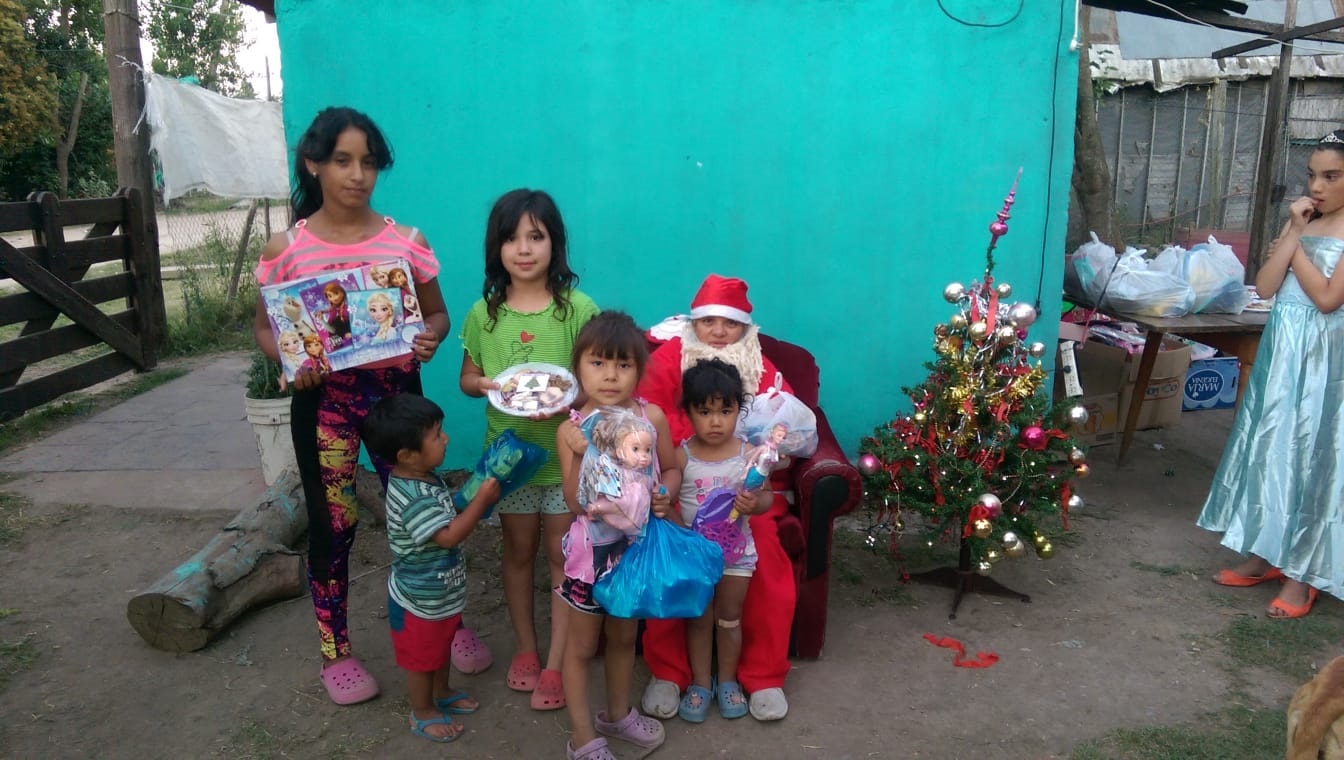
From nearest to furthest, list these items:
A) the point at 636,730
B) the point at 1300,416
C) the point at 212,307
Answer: the point at 636,730
the point at 1300,416
the point at 212,307

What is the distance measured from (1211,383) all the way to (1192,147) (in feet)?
22.7

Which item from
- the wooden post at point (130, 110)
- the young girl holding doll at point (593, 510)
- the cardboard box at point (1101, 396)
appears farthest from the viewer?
the wooden post at point (130, 110)

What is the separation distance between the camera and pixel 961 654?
3486mm

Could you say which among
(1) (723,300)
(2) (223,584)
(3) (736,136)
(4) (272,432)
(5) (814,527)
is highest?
(3) (736,136)

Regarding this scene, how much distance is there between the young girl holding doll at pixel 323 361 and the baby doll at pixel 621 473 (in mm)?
708

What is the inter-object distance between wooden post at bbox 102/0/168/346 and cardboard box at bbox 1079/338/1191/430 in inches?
304

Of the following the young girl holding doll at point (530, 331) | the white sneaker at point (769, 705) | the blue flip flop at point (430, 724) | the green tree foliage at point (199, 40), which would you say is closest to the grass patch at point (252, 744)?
the blue flip flop at point (430, 724)

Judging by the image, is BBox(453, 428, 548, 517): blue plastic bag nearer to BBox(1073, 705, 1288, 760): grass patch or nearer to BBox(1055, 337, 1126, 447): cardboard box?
BBox(1073, 705, 1288, 760): grass patch

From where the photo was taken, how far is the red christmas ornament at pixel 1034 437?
3.56 metres

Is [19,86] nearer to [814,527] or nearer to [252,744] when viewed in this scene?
[252,744]

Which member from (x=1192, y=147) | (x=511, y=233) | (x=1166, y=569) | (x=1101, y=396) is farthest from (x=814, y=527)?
(x=1192, y=147)

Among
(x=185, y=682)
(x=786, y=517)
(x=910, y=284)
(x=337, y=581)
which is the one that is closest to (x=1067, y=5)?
(x=910, y=284)

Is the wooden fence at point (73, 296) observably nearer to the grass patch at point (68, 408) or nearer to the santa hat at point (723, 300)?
the grass patch at point (68, 408)

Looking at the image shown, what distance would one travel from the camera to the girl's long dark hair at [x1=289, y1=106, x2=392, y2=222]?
2.74 m
